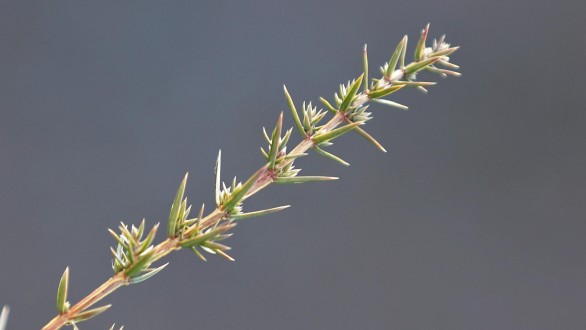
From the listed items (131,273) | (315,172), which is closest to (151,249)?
(131,273)

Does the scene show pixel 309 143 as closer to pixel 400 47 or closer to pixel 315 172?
pixel 400 47

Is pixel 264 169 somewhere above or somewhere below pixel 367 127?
below

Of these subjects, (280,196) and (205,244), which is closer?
(205,244)

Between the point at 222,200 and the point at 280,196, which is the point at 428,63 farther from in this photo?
the point at 280,196

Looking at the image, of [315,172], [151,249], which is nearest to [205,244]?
[151,249]

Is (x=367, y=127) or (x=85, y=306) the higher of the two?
(x=367, y=127)

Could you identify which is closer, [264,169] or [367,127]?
[264,169]

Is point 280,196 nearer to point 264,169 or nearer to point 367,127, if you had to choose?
point 367,127
